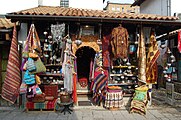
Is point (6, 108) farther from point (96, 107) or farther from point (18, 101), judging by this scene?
point (96, 107)

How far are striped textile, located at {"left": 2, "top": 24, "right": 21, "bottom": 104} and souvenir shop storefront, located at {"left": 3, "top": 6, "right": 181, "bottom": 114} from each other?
385mm

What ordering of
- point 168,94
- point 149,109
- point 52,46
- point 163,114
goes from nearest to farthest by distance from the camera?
point 163,114, point 149,109, point 52,46, point 168,94

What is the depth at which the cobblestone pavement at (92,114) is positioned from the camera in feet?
21.0

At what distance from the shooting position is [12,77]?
23.7 feet

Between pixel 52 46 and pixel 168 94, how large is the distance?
18.6 feet

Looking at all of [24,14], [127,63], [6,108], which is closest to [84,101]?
[127,63]

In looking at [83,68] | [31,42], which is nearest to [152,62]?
[83,68]

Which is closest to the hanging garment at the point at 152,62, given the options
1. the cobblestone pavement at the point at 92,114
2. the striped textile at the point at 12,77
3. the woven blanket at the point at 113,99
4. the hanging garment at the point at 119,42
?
the hanging garment at the point at 119,42

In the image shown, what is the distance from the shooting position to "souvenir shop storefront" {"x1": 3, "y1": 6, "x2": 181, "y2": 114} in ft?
23.0

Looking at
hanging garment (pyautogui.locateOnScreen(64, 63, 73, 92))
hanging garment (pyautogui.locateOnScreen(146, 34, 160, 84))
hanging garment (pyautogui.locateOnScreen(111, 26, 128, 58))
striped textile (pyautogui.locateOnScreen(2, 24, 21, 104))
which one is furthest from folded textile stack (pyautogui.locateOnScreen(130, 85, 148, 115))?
striped textile (pyautogui.locateOnScreen(2, 24, 21, 104))

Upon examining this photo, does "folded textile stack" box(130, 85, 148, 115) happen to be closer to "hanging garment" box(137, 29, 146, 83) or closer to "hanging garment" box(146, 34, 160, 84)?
"hanging garment" box(137, 29, 146, 83)

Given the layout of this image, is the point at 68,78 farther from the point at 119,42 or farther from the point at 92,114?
the point at 119,42

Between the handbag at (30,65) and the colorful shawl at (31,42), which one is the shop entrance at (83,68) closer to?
the colorful shawl at (31,42)

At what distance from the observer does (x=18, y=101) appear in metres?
8.03
